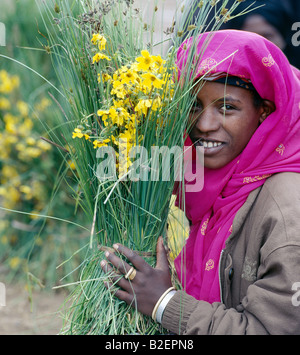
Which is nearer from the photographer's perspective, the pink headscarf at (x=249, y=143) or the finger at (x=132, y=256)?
the finger at (x=132, y=256)

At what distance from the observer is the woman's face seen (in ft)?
4.80

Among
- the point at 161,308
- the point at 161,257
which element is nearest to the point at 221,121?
the point at 161,257

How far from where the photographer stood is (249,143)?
1490 millimetres

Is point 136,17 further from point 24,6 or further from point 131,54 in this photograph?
point 24,6

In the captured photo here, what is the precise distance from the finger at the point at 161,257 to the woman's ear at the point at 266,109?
558mm

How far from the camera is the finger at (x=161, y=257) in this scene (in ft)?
4.52

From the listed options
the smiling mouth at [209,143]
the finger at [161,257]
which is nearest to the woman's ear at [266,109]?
the smiling mouth at [209,143]

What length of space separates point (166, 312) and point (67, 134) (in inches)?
24.5

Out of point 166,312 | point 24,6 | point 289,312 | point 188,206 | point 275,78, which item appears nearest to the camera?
point 289,312

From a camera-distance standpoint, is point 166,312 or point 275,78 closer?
point 166,312

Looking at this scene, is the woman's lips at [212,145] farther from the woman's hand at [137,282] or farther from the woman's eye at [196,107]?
the woman's hand at [137,282]

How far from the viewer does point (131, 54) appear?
4.53ft

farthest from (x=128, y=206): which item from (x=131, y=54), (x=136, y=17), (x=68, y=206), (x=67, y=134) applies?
(x=68, y=206)

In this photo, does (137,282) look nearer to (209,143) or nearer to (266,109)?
(209,143)
